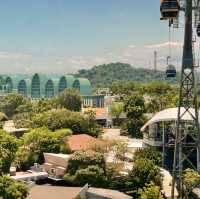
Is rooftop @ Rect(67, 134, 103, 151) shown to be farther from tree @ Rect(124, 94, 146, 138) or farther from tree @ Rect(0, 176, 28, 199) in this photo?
tree @ Rect(124, 94, 146, 138)

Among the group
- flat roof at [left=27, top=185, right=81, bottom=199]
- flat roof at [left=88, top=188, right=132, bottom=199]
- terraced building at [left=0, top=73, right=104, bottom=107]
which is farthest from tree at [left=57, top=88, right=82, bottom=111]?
flat roof at [left=88, top=188, right=132, bottom=199]

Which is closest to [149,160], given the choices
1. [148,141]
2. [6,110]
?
[148,141]

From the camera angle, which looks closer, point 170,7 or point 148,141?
point 170,7

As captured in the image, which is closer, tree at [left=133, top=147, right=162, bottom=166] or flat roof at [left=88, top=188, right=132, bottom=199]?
flat roof at [left=88, top=188, right=132, bottom=199]

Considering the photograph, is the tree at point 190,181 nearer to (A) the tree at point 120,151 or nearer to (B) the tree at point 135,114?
(A) the tree at point 120,151

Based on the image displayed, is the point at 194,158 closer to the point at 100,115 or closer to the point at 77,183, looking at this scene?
the point at 77,183

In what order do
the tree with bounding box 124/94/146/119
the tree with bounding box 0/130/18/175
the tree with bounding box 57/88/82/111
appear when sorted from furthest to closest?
the tree with bounding box 57/88/82/111, the tree with bounding box 124/94/146/119, the tree with bounding box 0/130/18/175
